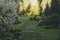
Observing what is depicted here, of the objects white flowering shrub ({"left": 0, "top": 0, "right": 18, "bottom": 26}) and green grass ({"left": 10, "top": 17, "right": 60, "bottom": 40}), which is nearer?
white flowering shrub ({"left": 0, "top": 0, "right": 18, "bottom": 26})

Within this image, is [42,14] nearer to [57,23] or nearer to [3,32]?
[57,23]

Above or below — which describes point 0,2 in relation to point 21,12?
above

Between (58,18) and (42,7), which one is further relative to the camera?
(42,7)

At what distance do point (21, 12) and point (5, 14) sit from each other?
34.4 meters

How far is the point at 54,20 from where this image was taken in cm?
3428

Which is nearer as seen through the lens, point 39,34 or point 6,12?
point 6,12

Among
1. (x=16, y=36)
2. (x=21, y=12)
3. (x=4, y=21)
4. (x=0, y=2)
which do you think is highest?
(x=0, y=2)

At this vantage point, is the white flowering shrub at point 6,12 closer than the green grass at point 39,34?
Yes

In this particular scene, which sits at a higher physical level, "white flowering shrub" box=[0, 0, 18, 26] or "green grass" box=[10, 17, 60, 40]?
"white flowering shrub" box=[0, 0, 18, 26]

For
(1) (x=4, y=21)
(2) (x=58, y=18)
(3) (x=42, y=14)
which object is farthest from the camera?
(3) (x=42, y=14)

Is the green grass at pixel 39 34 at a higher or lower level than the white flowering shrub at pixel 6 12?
lower

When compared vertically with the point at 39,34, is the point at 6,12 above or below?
above

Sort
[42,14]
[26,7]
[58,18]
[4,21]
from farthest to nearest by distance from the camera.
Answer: [26,7] < [42,14] < [58,18] < [4,21]

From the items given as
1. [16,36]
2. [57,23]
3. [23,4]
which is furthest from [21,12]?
[16,36]
